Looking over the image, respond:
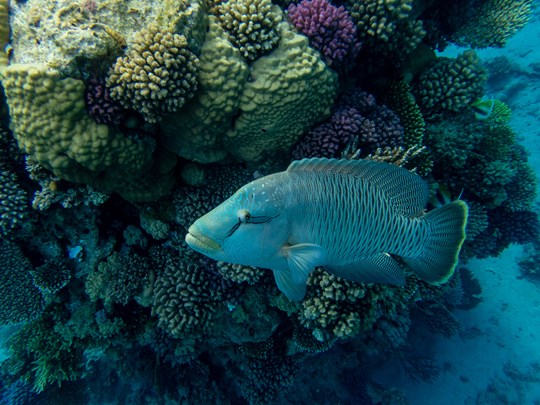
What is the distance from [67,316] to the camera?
5.08m

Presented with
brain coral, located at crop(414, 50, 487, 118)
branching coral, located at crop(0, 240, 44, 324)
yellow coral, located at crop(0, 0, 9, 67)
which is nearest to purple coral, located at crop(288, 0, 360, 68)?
brain coral, located at crop(414, 50, 487, 118)

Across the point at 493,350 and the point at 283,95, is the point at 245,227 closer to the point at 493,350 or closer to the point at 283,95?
the point at 283,95

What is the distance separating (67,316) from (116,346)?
4.45 ft

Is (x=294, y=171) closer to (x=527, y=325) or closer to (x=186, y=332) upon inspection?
(x=186, y=332)

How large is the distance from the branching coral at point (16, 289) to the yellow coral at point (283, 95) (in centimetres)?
355

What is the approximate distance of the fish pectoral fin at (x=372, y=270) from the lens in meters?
2.46

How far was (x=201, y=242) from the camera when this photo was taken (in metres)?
1.86

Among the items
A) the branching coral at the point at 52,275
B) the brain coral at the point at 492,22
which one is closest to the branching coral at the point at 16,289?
the branching coral at the point at 52,275

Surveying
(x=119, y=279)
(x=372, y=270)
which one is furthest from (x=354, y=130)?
(x=119, y=279)

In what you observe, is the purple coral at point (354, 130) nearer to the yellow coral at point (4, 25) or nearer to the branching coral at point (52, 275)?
the yellow coral at point (4, 25)

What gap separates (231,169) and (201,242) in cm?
234

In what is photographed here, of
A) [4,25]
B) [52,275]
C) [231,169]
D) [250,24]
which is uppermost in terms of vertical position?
[250,24]

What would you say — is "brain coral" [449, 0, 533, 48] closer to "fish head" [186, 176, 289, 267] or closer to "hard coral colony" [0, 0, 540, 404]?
"hard coral colony" [0, 0, 540, 404]

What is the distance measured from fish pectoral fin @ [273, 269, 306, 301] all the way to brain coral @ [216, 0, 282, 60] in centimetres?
228
